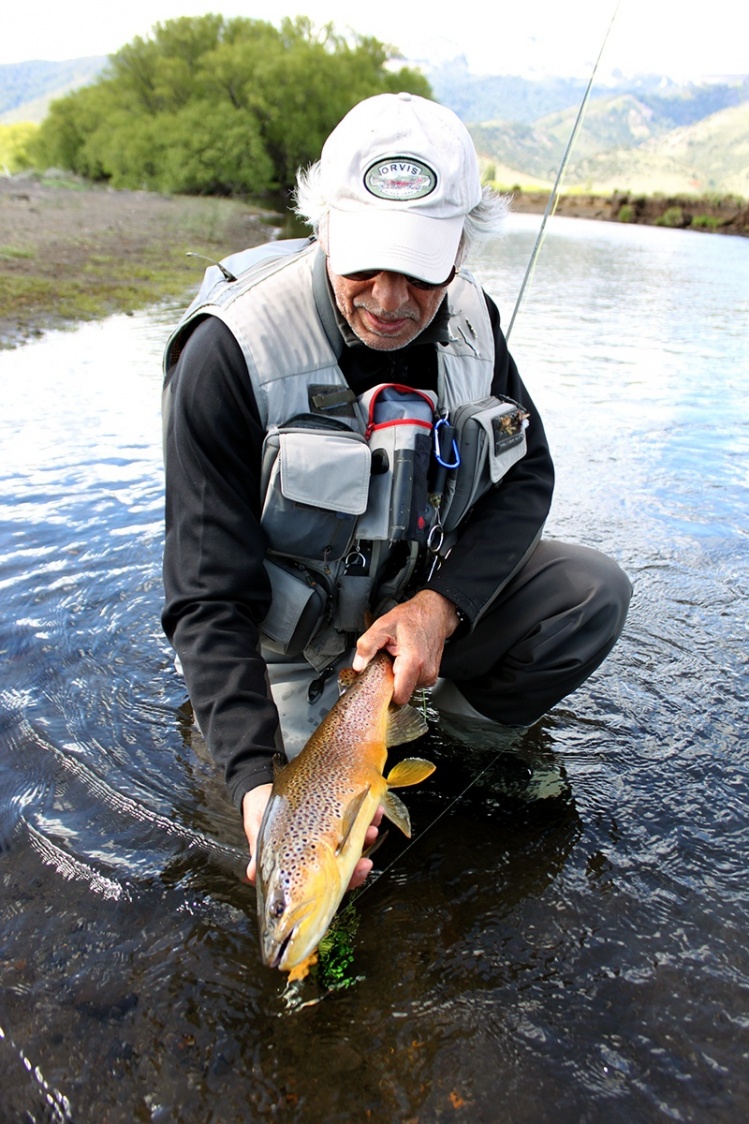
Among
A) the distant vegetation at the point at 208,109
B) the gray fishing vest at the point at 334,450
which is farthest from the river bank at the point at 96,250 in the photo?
the distant vegetation at the point at 208,109

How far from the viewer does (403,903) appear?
2.92 meters

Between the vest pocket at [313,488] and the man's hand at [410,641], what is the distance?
366mm

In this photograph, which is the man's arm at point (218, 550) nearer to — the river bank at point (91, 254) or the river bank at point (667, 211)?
the river bank at point (91, 254)

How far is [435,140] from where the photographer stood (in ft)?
9.20

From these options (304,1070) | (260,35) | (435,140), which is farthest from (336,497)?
(260,35)

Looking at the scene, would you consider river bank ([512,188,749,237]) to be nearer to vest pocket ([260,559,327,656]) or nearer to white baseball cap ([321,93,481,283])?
white baseball cap ([321,93,481,283])

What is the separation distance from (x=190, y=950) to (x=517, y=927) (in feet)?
3.52

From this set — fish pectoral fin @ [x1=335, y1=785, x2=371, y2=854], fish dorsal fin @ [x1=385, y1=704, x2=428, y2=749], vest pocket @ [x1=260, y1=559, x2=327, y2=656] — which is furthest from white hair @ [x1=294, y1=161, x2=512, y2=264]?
fish pectoral fin @ [x1=335, y1=785, x2=371, y2=854]

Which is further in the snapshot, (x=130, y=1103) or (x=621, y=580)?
(x=621, y=580)

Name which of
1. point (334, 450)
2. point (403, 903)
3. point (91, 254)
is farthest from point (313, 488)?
point (91, 254)

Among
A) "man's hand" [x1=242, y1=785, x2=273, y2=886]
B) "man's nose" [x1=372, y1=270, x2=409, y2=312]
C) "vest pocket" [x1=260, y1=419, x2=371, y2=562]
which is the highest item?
"man's nose" [x1=372, y1=270, x2=409, y2=312]

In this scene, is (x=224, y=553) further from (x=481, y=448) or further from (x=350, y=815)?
(x=481, y=448)

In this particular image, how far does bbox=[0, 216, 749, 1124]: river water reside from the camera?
2314 mm

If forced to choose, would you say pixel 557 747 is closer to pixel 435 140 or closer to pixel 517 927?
pixel 517 927
